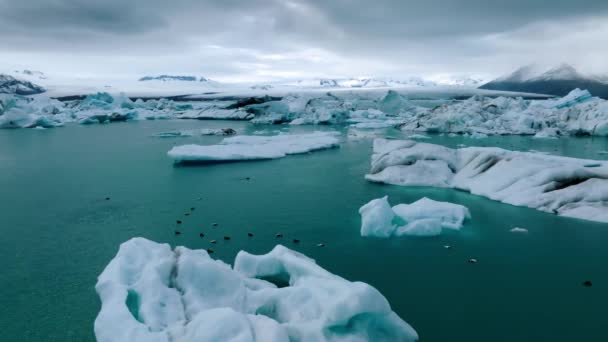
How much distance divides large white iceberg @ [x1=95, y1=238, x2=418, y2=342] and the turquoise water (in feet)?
2.35

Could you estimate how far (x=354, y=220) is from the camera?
9.18 m

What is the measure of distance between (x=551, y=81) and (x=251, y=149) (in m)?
97.0

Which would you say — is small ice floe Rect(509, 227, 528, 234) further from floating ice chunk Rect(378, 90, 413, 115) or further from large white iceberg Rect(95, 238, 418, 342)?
floating ice chunk Rect(378, 90, 413, 115)

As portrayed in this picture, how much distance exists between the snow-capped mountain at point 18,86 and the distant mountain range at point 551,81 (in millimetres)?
107730

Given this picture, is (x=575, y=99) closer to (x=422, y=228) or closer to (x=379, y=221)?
(x=422, y=228)

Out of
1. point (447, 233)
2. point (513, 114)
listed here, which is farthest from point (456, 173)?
point (513, 114)

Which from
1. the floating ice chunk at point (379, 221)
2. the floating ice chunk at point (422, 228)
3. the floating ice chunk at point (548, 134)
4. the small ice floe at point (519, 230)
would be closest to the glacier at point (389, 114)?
the floating ice chunk at point (548, 134)

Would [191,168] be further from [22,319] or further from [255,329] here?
[255,329]

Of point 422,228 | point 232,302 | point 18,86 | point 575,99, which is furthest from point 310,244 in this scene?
point 18,86

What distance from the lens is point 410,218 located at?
28.4ft

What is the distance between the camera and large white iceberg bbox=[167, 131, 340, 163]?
15.8m

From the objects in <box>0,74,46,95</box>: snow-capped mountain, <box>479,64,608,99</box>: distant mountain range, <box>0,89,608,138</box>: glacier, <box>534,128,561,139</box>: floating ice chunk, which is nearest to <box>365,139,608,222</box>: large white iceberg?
<box>0,89,608,138</box>: glacier

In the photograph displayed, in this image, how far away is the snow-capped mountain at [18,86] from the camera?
306 feet

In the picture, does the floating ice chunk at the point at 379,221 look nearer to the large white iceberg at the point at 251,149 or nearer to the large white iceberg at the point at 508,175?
the large white iceberg at the point at 508,175
